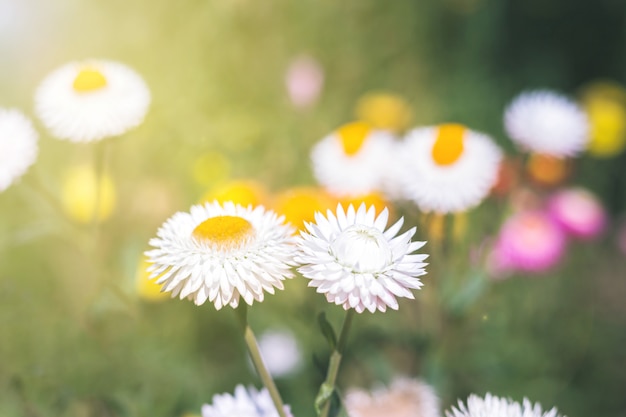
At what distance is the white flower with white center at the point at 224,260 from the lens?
28.4 inches

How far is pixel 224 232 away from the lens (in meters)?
0.74

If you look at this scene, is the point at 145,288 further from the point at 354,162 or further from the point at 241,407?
the point at 241,407

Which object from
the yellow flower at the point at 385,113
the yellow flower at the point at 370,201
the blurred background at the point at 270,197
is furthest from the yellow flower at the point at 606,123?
the yellow flower at the point at 370,201

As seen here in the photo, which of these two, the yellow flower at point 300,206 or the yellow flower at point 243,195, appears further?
the yellow flower at point 243,195

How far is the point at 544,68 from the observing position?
2.75 meters

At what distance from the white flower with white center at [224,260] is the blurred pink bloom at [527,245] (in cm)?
91

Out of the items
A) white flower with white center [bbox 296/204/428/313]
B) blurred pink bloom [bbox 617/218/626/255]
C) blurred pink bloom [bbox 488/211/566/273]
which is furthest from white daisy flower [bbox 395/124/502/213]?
blurred pink bloom [bbox 617/218/626/255]

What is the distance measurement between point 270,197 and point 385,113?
0.63 m

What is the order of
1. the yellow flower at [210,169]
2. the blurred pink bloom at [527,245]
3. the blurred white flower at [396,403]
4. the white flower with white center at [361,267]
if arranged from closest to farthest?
the white flower with white center at [361,267] → the blurred white flower at [396,403] → the blurred pink bloom at [527,245] → the yellow flower at [210,169]

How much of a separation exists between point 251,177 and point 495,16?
4.02 feet

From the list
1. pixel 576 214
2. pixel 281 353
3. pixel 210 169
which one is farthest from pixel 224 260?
pixel 576 214

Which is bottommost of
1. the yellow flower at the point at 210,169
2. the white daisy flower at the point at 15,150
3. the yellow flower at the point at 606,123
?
the white daisy flower at the point at 15,150

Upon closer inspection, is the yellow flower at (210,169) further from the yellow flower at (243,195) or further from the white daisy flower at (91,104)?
the white daisy flower at (91,104)

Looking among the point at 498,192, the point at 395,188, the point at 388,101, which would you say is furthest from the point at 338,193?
the point at 388,101
